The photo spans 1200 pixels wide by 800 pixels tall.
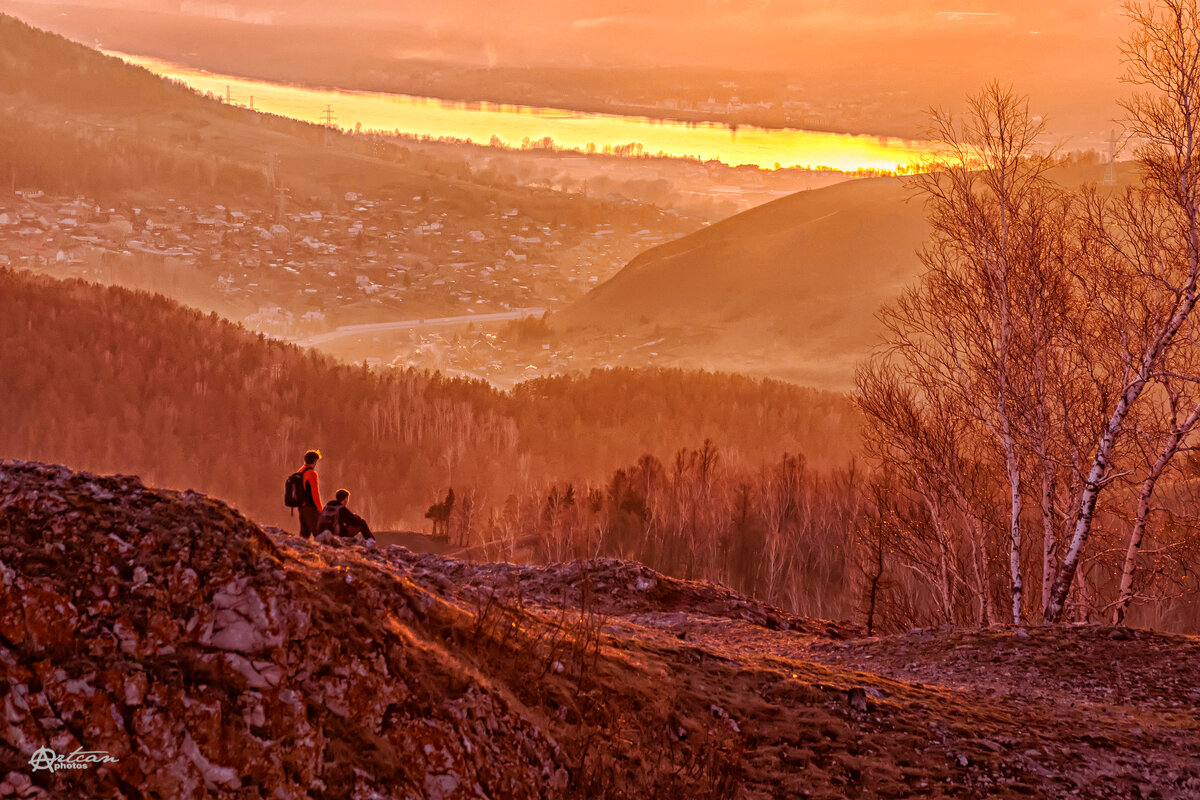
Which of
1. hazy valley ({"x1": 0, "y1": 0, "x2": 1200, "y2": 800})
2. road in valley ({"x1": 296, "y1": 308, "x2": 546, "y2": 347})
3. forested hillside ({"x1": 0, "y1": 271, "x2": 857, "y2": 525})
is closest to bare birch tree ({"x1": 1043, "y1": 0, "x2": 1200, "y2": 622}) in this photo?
hazy valley ({"x1": 0, "y1": 0, "x2": 1200, "y2": 800})

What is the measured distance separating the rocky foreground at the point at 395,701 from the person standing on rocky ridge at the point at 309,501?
8.71 feet

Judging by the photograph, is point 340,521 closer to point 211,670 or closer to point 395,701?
point 395,701

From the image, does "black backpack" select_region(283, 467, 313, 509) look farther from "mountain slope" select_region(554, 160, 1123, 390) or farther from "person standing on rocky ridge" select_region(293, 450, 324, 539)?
"mountain slope" select_region(554, 160, 1123, 390)

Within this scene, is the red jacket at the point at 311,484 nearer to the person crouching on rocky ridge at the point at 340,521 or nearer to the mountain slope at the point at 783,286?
the person crouching on rocky ridge at the point at 340,521

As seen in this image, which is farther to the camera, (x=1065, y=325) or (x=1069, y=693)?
(x=1065, y=325)

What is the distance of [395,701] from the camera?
852 centimetres

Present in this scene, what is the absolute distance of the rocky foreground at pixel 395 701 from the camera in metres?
7.25

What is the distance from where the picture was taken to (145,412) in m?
55.6

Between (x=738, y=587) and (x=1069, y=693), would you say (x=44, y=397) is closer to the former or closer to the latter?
(x=738, y=587)

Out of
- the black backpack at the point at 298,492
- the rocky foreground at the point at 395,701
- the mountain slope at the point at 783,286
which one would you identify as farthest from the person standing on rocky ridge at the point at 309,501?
the mountain slope at the point at 783,286

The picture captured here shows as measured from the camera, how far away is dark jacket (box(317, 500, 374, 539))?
15812 millimetres

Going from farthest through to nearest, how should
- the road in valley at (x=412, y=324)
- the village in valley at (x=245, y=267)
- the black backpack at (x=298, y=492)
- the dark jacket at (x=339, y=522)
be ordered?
the village in valley at (x=245, y=267) → the road in valley at (x=412, y=324) → the black backpack at (x=298, y=492) → the dark jacket at (x=339, y=522)

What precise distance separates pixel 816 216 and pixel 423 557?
118528 millimetres

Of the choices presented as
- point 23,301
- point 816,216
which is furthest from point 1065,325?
point 816,216
